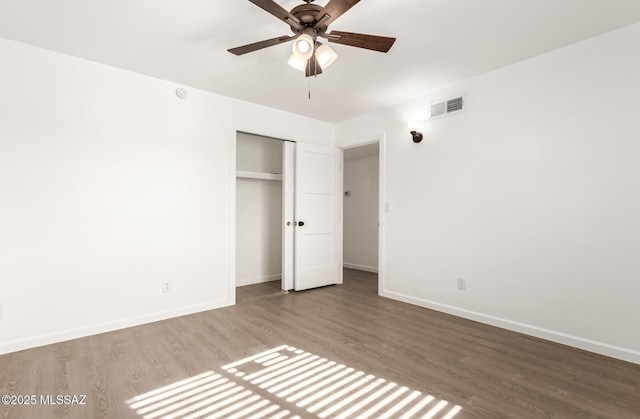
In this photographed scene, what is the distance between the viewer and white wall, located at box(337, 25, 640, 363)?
7.80 feet

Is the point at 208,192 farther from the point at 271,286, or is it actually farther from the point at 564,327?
the point at 564,327

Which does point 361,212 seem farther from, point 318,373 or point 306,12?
point 306,12

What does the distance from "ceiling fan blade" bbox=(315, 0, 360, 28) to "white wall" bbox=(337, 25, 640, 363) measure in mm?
2069

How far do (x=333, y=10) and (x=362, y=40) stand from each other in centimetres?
32

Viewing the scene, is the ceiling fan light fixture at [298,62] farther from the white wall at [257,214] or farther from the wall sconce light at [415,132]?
the white wall at [257,214]

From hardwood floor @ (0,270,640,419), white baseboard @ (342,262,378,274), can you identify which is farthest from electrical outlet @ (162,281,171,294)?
white baseboard @ (342,262,378,274)

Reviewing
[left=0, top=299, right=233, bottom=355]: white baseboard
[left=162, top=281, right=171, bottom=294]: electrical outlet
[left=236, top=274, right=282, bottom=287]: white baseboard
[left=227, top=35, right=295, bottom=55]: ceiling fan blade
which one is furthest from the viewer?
[left=236, top=274, right=282, bottom=287]: white baseboard

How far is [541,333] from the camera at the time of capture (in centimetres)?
274

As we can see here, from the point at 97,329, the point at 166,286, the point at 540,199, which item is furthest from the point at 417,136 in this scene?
the point at 97,329

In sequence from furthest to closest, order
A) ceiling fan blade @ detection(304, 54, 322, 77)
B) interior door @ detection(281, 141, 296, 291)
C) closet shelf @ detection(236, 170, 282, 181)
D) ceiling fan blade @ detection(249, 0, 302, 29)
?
1. closet shelf @ detection(236, 170, 282, 181)
2. interior door @ detection(281, 141, 296, 291)
3. ceiling fan blade @ detection(304, 54, 322, 77)
4. ceiling fan blade @ detection(249, 0, 302, 29)

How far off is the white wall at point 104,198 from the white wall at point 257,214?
991mm

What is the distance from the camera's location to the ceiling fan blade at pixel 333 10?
171 centimetres

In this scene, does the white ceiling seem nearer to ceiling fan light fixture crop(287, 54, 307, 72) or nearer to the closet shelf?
ceiling fan light fixture crop(287, 54, 307, 72)

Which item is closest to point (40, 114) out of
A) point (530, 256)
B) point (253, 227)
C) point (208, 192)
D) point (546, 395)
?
point (208, 192)
